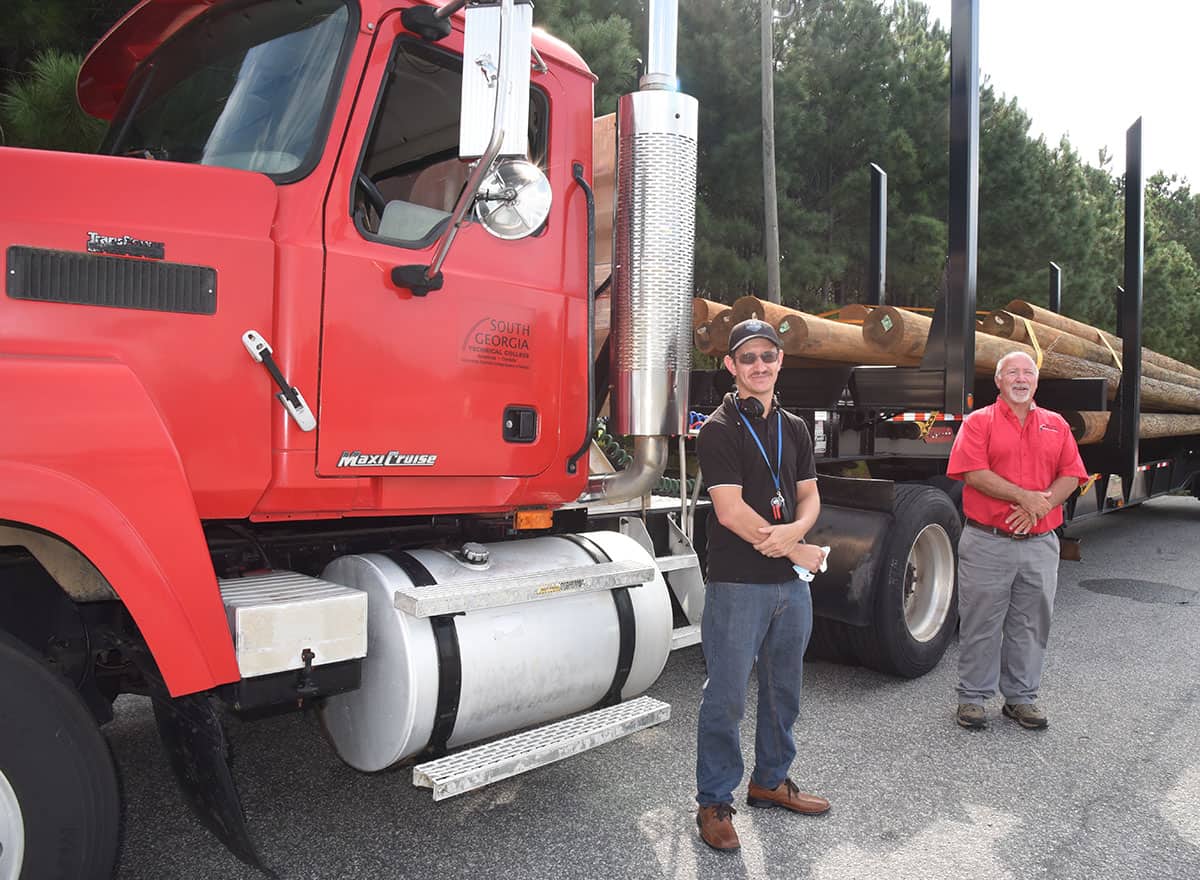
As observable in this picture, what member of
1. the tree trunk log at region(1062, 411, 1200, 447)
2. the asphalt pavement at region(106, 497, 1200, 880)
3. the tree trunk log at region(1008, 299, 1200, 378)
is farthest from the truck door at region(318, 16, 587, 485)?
the tree trunk log at region(1008, 299, 1200, 378)

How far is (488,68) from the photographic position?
2338mm

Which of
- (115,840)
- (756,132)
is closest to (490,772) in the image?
(115,840)

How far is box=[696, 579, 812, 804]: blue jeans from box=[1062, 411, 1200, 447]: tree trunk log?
401cm

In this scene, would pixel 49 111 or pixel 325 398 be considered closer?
pixel 325 398

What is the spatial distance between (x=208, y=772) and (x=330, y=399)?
106cm

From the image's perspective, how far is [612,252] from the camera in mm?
3600

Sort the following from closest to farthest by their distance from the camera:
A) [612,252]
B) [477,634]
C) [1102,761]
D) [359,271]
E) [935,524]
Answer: [359,271]
[477,634]
[612,252]
[1102,761]
[935,524]

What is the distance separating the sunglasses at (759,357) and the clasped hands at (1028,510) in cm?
177

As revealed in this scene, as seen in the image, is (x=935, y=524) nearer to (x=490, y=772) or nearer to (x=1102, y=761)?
(x=1102, y=761)

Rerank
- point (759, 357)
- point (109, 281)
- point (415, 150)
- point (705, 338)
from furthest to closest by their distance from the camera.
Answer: point (705, 338), point (415, 150), point (759, 357), point (109, 281)

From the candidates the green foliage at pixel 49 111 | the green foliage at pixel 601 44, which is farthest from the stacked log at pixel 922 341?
the green foliage at pixel 601 44

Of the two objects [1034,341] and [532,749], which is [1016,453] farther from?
[532,749]

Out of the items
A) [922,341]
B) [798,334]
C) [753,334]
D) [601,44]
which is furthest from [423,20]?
[601,44]

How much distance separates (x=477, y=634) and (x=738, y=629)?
2.71 ft
